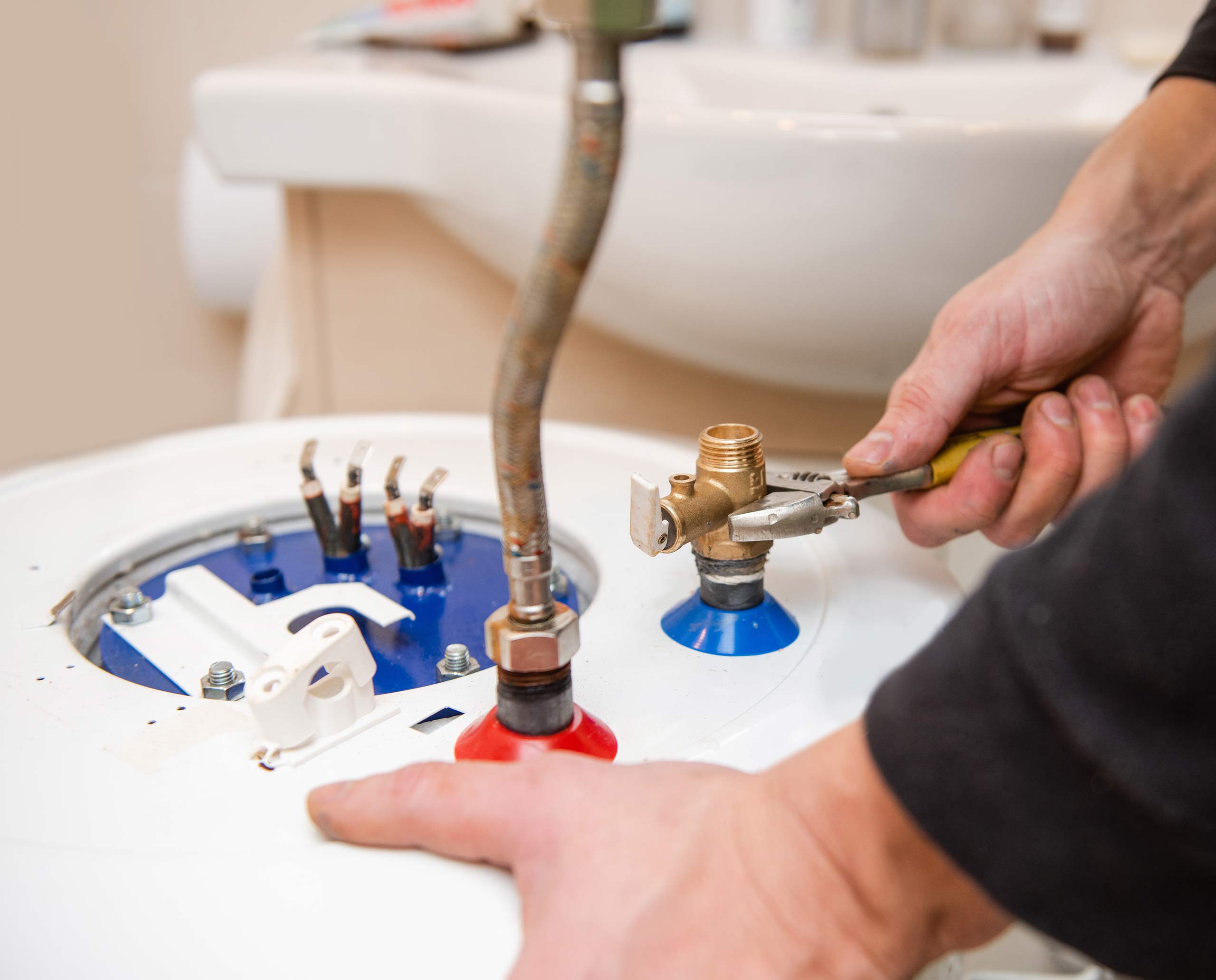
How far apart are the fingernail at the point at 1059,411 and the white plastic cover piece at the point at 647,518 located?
206mm

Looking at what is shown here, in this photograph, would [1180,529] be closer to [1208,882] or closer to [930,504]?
[1208,882]

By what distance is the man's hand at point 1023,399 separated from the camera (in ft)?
1.44

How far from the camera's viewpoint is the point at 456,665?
1.27 ft

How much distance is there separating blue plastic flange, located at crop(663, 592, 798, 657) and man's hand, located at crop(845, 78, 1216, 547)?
0.08 m

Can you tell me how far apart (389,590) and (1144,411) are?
0.35m

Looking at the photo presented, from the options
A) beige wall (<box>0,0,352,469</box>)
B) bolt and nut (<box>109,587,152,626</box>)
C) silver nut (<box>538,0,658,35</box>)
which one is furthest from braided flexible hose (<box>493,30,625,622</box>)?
beige wall (<box>0,0,352,469</box>)

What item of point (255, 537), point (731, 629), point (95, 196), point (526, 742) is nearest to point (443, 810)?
point (526, 742)

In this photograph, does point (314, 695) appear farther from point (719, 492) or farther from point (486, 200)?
point (486, 200)

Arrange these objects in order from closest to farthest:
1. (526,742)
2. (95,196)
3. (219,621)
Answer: (526,742), (219,621), (95,196)

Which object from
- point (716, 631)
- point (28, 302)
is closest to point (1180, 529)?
point (716, 631)

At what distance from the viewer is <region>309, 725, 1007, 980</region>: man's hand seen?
237 mm

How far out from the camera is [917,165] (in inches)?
20.9

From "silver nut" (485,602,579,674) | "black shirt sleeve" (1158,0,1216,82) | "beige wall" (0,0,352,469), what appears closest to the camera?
"silver nut" (485,602,579,674)

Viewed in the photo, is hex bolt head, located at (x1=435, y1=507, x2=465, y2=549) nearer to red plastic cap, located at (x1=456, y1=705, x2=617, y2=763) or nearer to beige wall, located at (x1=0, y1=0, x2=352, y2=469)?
red plastic cap, located at (x1=456, y1=705, x2=617, y2=763)
